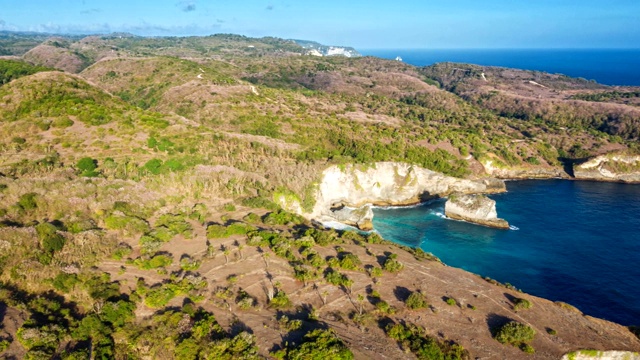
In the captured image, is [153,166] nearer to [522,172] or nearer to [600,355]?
[600,355]

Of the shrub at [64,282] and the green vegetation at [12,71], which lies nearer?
the shrub at [64,282]

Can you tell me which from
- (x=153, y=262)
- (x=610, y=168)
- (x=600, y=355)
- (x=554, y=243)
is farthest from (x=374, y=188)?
(x=610, y=168)

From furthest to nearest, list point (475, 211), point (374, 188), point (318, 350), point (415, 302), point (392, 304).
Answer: point (374, 188) → point (475, 211) → point (392, 304) → point (415, 302) → point (318, 350)

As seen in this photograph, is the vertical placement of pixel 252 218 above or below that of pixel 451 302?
above

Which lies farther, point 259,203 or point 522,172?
point 522,172

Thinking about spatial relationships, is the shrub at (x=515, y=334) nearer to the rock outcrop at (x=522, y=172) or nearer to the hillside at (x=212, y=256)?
the hillside at (x=212, y=256)

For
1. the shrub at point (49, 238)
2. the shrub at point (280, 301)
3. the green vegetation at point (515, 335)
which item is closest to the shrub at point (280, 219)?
the shrub at point (280, 301)

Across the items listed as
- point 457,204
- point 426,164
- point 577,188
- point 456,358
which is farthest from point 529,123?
point 456,358
